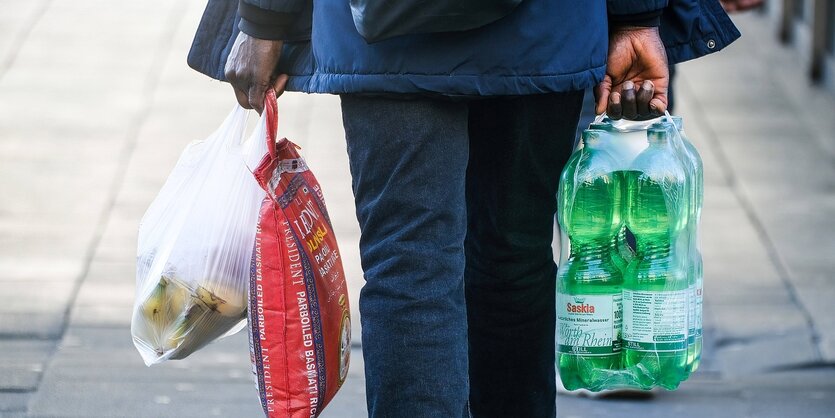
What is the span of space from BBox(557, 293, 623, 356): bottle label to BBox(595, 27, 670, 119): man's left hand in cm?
36

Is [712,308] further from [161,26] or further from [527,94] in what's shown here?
[161,26]

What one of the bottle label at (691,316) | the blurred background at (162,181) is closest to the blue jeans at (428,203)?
the bottle label at (691,316)

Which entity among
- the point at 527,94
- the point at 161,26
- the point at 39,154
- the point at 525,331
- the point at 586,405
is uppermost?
the point at 527,94

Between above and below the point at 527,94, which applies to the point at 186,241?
below

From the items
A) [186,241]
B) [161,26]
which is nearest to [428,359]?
[186,241]

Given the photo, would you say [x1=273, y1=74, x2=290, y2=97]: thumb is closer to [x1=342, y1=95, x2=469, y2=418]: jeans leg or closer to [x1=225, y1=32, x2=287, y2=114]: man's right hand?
[x1=225, y1=32, x2=287, y2=114]: man's right hand

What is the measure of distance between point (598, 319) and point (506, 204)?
280 millimetres

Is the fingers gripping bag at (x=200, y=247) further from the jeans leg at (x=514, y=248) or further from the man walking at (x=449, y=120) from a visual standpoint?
the jeans leg at (x=514, y=248)

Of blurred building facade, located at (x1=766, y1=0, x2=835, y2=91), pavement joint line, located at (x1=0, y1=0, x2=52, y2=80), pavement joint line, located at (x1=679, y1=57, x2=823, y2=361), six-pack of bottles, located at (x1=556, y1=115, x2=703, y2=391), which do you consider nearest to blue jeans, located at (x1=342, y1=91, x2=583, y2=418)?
six-pack of bottles, located at (x1=556, y1=115, x2=703, y2=391)

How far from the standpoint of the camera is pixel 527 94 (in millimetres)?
2312

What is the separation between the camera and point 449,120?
229 centimetres

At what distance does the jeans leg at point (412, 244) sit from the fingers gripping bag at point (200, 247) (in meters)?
0.44

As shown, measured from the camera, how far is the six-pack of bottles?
8.45ft

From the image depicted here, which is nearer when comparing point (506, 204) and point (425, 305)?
point (425, 305)
